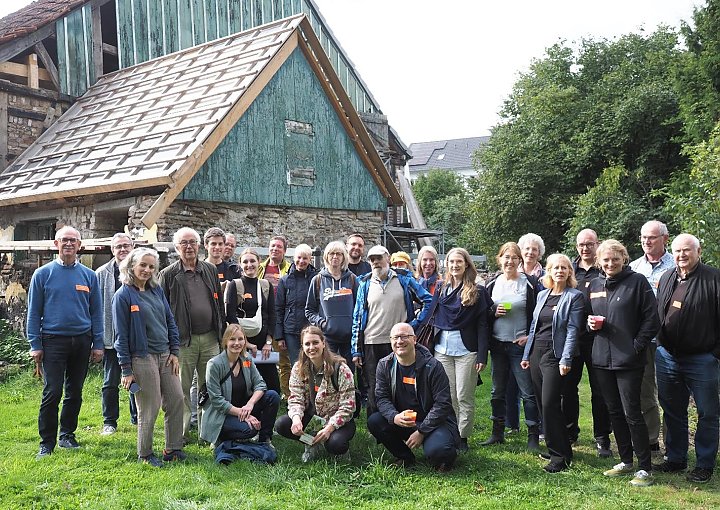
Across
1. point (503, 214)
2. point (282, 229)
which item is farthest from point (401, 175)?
point (282, 229)

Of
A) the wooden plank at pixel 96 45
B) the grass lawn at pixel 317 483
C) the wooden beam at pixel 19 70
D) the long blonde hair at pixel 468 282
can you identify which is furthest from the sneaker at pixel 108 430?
the wooden plank at pixel 96 45

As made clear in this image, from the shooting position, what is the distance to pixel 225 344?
5258 millimetres

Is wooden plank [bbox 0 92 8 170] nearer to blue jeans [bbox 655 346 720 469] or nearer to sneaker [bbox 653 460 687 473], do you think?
blue jeans [bbox 655 346 720 469]

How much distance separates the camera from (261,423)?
5363 mm

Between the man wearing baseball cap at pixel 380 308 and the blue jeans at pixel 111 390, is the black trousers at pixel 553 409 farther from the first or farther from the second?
the blue jeans at pixel 111 390

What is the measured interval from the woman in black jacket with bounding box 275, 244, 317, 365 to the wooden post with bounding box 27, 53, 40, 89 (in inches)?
404

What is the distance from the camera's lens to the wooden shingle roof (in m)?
10.1

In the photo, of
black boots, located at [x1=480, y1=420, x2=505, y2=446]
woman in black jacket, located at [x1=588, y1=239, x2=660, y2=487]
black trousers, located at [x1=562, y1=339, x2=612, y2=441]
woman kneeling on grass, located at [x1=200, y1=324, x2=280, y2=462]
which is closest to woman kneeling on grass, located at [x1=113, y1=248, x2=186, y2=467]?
woman kneeling on grass, located at [x1=200, y1=324, x2=280, y2=462]

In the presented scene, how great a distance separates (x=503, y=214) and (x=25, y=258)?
15.3 meters

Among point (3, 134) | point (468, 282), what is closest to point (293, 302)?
point (468, 282)

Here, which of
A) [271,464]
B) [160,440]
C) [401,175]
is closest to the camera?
[271,464]

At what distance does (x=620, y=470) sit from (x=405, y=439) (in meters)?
1.59

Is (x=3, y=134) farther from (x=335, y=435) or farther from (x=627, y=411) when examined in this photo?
(x=627, y=411)

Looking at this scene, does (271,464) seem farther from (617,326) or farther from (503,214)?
(503,214)
